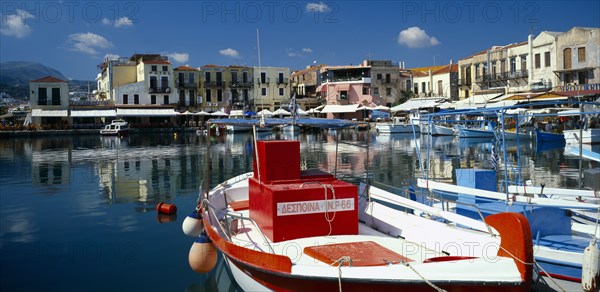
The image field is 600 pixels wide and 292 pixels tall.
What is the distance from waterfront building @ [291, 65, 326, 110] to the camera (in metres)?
72.2

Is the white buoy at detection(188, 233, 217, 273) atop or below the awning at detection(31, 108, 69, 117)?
below

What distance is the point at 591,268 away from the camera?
6.40 metres

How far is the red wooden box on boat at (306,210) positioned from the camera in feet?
23.1

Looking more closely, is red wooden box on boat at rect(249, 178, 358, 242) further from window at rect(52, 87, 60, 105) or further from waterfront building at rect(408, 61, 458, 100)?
window at rect(52, 87, 60, 105)

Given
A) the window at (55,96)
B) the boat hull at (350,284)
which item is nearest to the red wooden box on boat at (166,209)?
the boat hull at (350,284)

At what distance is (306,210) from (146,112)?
5892 centimetres

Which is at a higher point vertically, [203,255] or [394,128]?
[394,128]

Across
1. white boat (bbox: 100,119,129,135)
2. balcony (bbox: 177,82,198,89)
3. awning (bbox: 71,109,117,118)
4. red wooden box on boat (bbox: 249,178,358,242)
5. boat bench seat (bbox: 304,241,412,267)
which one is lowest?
boat bench seat (bbox: 304,241,412,267)

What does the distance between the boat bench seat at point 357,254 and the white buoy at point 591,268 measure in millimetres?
2247

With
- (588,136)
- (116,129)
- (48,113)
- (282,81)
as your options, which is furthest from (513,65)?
(48,113)

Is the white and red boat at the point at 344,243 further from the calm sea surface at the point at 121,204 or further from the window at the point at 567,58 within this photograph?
the window at the point at 567,58

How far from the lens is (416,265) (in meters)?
5.38

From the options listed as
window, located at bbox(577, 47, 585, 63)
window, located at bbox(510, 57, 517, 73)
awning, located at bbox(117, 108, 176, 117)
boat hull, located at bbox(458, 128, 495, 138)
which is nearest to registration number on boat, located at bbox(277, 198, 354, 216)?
boat hull, located at bbox(458, 128, 495, 138)

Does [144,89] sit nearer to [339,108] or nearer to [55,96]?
[55,96]
